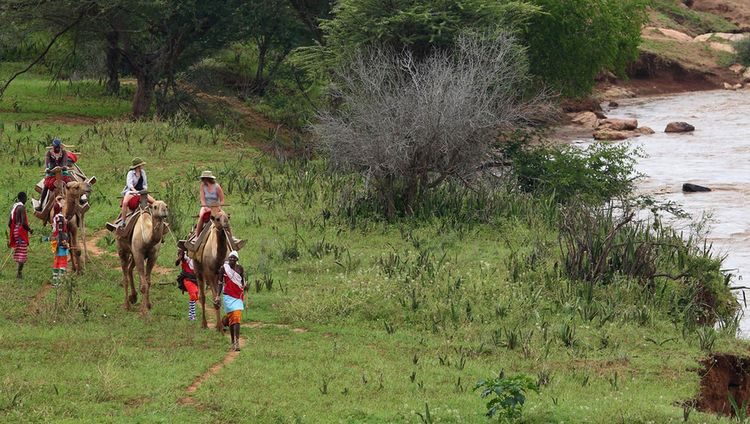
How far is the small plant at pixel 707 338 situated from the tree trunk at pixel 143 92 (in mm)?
24318

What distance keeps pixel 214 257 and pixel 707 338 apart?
7224 mm

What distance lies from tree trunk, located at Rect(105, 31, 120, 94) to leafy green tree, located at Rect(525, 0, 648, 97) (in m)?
13.3

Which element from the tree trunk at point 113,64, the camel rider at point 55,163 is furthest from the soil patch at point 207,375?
the tree trunk at point 113,64

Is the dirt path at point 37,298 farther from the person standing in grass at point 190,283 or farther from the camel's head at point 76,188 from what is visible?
the person standing in grass at point 190,283

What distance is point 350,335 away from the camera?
661 inches

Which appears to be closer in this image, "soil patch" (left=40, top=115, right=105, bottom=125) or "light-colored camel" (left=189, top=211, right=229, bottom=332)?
"light-colored camel" (left=189, top=211, right=229, bottom=332)

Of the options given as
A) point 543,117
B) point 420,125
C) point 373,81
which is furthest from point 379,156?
point 543,117

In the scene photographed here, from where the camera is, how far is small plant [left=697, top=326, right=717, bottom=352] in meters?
16.6

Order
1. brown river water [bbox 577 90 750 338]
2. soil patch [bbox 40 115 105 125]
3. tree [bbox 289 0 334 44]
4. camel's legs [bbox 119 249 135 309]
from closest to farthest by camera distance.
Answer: camel's legs [bbox 119 249 135 309] → brown river water [bbox 577 90 750 338] → soil patch [bbox 40 115 105 125] → tree [bbox 289 0 334 44]

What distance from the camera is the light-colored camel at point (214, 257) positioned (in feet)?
51.5

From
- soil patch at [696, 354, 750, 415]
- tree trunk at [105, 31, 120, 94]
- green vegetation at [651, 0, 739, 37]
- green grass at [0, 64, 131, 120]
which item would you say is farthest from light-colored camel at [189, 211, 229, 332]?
green vegetation at [651, 0, 739, 37]

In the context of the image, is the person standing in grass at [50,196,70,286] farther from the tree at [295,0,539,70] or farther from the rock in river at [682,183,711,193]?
the rock in river at [682,183,711,193]

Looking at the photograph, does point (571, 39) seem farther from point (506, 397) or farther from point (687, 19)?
point (687, 19)

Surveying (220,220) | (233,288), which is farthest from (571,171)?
(233,288)
